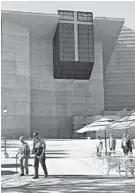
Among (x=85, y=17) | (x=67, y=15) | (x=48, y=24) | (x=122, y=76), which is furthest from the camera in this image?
(x=122, y=76)

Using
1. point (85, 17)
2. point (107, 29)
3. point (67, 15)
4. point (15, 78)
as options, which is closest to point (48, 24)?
point (67, 15)

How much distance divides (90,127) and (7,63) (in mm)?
34112

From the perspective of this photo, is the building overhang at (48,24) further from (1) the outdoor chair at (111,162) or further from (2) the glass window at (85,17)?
(1) the outdoor chair at (111,162)

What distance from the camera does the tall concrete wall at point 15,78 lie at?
2014 inches

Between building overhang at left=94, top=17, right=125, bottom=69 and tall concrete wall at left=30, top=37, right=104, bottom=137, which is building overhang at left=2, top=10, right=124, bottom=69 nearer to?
building overhang at left=94, top=17, right=125, bottom=69

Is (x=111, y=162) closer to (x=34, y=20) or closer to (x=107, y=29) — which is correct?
(x=34, y=20)

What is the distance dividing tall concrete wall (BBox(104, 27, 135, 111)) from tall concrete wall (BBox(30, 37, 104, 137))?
68.2ft

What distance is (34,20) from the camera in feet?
167

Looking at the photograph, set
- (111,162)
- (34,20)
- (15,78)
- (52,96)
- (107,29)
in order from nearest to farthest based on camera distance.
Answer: (111,162) → (34,20) → (15,78) → (107,29) → (52,96)

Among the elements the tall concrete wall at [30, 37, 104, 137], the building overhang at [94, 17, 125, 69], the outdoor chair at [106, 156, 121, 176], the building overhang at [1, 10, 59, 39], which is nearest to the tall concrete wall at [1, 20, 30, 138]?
the building overhang at [1, 10, 59, 39]

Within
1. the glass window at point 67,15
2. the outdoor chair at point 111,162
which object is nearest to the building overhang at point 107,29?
the glass window at point 67,15

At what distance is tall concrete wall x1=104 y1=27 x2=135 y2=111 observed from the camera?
253 ft

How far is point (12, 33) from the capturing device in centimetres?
5212

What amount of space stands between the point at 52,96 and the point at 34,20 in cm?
1379
